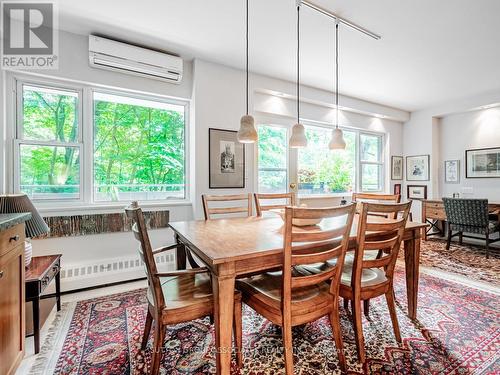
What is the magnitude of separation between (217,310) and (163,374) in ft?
1.97

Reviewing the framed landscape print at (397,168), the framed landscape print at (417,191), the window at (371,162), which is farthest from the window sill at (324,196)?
the framed landscape print at (417,191)

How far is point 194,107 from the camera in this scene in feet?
10.6

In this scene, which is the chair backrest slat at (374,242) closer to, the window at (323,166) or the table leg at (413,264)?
the table leg at (413,264)

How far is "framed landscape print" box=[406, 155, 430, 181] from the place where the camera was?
5352 mm

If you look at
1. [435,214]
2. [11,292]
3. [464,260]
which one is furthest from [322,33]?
[435,214]

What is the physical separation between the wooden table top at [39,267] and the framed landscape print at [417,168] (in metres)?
6.26

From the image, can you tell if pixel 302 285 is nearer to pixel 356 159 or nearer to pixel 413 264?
pixel 413 264

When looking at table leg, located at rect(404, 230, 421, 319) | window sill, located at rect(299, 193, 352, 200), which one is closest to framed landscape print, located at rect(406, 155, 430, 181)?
window sill, located at rect(299, 193, 352, 200)

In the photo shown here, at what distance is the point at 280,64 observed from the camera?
3.36 m

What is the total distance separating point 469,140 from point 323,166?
114 inches

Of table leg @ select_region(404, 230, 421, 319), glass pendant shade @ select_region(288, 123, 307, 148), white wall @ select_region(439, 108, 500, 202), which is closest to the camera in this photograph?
table leg @ select_region(404, 230, 421, 319)

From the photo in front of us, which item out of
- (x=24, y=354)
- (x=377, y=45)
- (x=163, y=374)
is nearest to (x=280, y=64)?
(x=377, y=45)

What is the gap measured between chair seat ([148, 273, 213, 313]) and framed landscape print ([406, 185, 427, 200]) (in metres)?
5.38

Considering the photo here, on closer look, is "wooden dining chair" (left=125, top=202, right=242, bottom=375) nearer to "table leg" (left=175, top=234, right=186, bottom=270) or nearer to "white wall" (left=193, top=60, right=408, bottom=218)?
"table leg" (left=175, top=234, right=186, bottom=270)
